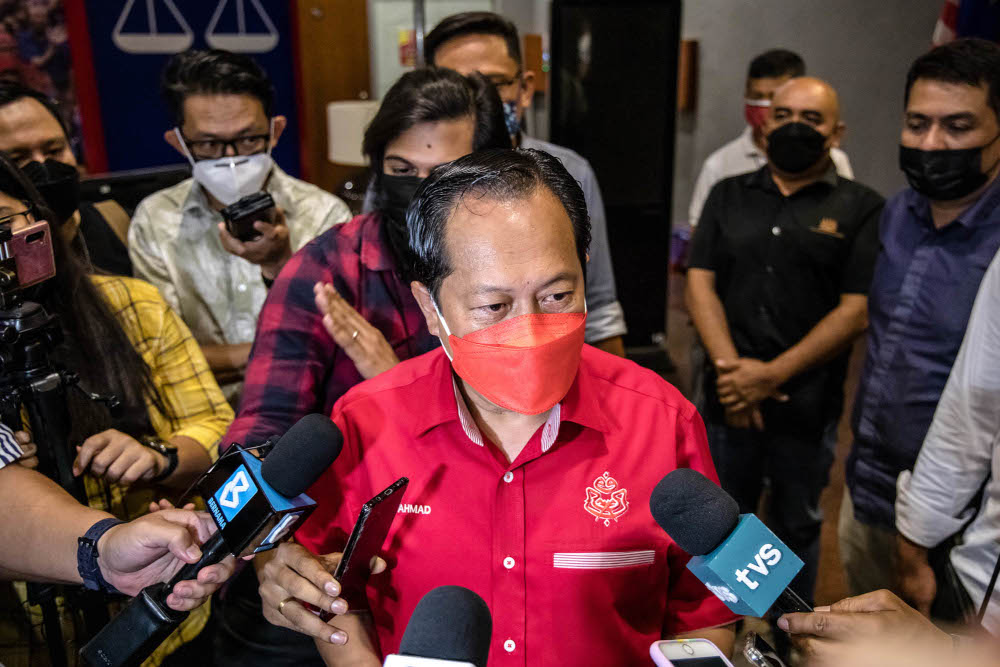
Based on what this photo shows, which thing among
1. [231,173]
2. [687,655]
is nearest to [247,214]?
[231,173]

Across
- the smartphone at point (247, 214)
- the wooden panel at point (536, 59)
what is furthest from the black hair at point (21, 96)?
the wooden panel at point (536, 59)

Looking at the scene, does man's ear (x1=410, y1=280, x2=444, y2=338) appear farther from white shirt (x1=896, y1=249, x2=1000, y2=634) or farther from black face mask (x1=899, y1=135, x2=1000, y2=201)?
black face mask (x1=899, y1=135, x2=1000, y2=201)

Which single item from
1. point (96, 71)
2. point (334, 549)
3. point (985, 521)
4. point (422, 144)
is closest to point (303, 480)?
point (334, 549)

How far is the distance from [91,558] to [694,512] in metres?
0.88

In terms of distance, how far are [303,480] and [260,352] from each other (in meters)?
0.75

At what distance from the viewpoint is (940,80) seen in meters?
2.13

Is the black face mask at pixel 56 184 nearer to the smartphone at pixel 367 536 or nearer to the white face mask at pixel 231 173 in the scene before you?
the white face mask at pixel 231 173

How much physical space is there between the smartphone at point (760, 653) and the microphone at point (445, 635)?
0.35 m

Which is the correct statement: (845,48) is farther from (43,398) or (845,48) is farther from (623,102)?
(43,398)

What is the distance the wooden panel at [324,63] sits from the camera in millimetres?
5855

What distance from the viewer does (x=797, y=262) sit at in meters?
2.69

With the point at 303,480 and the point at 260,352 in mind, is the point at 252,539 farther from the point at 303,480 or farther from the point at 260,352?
the point at 260,352

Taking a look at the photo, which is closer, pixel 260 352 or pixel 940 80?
pixel 260 352

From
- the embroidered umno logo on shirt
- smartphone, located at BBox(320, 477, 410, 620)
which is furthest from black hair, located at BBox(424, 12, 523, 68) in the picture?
smartphone, located at BBox(320, 477, 410, 620)
